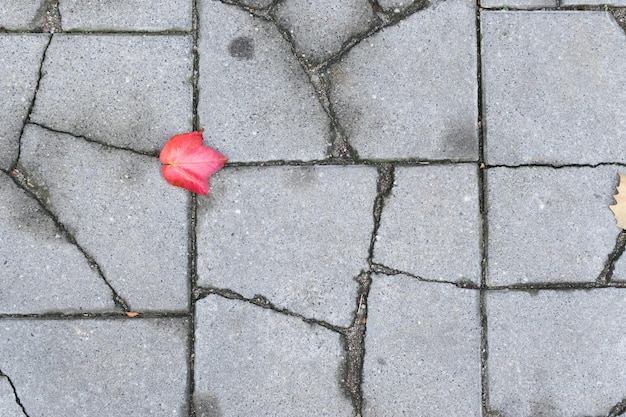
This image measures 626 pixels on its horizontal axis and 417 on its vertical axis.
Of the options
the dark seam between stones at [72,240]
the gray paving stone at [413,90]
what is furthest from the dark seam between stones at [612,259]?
the dark seam between stones at [72,240]

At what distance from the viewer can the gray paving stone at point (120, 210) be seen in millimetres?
2441

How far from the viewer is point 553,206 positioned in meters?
2.50

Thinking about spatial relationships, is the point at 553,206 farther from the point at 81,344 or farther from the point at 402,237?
the point at 81,344

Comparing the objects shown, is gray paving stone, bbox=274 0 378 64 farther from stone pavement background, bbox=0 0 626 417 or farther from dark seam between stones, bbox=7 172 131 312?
dark seam between stones, bbox=7 172 131 312

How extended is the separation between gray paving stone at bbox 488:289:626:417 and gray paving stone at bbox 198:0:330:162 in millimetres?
1004

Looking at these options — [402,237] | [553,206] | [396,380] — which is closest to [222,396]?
[396,380]

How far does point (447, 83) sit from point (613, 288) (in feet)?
3.45

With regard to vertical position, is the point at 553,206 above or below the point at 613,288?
above

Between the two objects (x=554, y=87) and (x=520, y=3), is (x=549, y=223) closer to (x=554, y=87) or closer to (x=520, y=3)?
(x=554, y=87)

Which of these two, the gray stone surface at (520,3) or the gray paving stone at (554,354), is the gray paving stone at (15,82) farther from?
the gray paving stone at (554,354)

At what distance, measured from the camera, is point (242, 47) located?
2504 millimetres

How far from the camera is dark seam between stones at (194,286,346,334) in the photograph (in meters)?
2.45

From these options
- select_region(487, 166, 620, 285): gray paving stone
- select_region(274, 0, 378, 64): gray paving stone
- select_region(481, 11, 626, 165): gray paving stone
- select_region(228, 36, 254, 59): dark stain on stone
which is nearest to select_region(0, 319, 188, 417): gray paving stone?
select_region(228, 36, 254, 59): dark stain on stone

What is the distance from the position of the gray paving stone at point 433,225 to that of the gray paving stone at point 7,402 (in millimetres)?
1503
